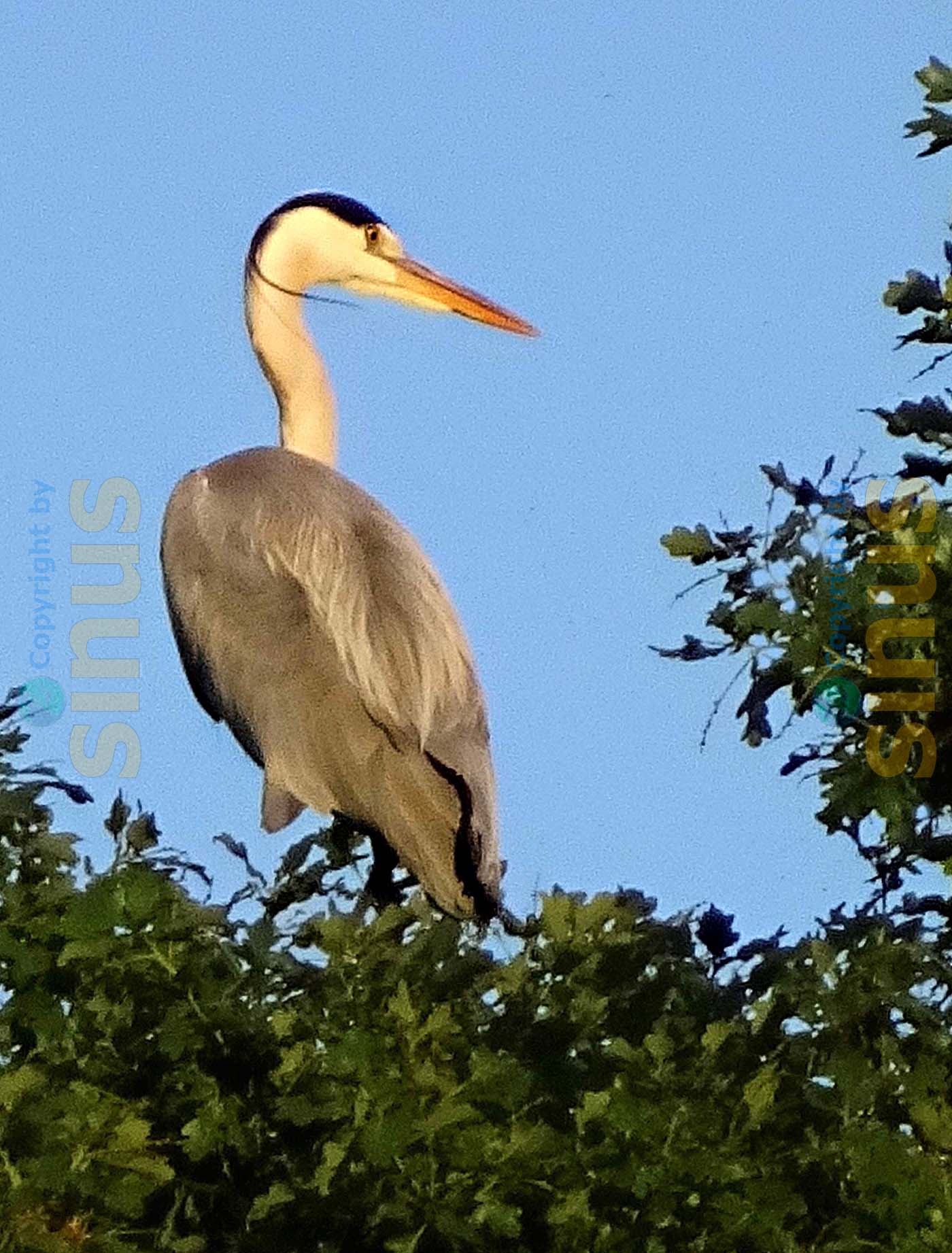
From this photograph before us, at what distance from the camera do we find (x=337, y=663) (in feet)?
23.5

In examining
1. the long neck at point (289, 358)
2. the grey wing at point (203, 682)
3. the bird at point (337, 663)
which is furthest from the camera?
the long neck at point (289, 358)

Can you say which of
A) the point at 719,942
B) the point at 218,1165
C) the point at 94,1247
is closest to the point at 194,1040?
the point at 218,1165

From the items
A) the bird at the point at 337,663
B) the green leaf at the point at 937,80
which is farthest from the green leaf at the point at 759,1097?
the bird at the point at 337,663

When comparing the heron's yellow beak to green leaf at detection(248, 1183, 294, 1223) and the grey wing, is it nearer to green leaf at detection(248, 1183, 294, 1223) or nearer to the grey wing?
the grey wing

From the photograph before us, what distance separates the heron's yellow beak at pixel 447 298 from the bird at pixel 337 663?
94 centimetres

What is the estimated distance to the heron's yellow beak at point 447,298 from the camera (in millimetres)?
9078

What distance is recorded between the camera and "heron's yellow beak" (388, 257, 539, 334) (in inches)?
357

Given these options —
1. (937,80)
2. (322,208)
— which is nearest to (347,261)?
(322,208)

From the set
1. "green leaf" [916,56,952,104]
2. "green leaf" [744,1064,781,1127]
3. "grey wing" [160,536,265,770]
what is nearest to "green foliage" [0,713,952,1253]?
"green leaf" [744,1064,781,1127]

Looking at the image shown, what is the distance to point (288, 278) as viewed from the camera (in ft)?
29.3

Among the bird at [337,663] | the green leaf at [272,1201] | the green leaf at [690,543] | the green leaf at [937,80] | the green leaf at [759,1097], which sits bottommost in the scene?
the green leaf at [272,1201]

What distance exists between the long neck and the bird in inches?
12.4

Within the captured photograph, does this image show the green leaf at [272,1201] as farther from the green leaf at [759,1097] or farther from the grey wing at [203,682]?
the grey wing at [203,682]

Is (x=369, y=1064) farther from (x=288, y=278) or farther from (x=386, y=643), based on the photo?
(x=288, y=278)
